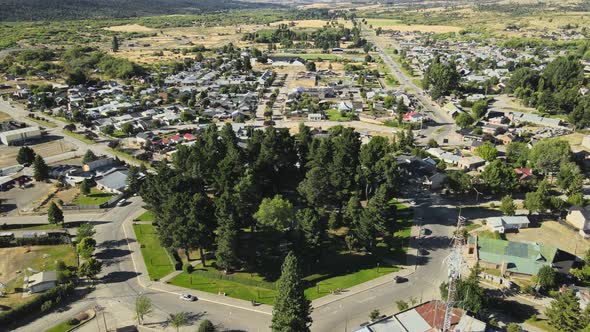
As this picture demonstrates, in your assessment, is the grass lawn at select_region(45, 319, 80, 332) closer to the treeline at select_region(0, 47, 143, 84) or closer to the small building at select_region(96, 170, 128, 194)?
the small building at select_region(96, 170, 128, 194)

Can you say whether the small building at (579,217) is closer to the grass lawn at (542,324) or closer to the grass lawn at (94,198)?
the grass lawn at (542,324)

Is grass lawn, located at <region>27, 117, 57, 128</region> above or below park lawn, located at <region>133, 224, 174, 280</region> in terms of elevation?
above

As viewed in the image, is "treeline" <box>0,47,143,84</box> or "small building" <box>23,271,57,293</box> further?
"treeline" <box>0,47,143,84</box>

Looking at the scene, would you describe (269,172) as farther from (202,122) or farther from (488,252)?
(202,122)

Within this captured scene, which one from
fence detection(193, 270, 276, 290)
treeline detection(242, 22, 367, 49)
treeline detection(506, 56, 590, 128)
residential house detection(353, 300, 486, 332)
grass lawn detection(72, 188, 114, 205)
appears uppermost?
treeline detection(242, 22, 367, 49)

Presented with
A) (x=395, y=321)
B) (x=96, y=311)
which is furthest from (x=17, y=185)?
(x=395, y=321)

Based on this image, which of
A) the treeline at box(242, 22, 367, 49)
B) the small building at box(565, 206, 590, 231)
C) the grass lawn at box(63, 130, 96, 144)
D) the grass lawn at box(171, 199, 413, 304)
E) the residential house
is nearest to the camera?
the residential house

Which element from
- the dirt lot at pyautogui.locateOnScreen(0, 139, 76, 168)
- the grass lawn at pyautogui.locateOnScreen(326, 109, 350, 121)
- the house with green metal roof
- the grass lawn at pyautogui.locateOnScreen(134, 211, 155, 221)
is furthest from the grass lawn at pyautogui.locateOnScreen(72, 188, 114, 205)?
the grass lawn at pyautogui.locateOnScreen(326, 109, 350, 121)
